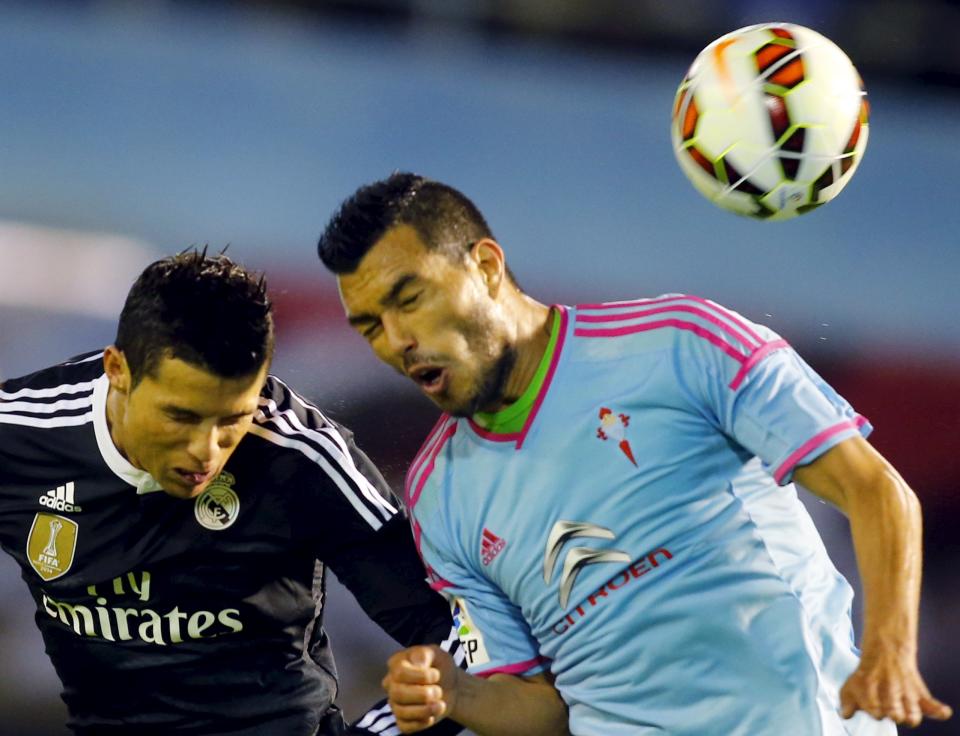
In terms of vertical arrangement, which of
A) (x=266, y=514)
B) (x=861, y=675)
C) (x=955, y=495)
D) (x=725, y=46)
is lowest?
(x=955, y=495)

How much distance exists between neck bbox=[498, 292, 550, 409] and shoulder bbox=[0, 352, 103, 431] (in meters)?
0.94

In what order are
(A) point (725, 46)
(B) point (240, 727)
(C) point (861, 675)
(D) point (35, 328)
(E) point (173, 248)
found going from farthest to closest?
(E) point (173, 248) < (D) point (35, 328) < (B) point (240, 727) < (A) point (725, 46) < (C) point (861, 675)

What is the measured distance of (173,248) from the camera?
6133 mm

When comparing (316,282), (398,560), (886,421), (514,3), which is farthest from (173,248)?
(398,560)

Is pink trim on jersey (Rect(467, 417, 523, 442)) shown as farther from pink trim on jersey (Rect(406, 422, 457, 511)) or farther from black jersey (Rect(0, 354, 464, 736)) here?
black jersey (Rect(0, 354, 464, 736))

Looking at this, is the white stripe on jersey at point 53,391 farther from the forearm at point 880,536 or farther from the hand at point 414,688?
the forearm at point 880,536

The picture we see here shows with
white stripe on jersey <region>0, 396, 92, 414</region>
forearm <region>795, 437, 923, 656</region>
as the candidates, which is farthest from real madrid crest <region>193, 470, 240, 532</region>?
forearm <region>795, 437, 923, 656</region>

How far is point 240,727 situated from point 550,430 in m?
1.02

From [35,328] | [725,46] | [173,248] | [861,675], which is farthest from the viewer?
[173,248]

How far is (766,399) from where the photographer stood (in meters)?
2.41

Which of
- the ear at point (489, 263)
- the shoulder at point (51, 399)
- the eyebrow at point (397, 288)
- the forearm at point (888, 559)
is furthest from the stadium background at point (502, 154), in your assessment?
the forearm at point (888, 559)

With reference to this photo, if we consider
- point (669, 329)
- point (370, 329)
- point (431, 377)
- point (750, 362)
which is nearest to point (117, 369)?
point (370, 329)

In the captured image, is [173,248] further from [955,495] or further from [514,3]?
[955,495]

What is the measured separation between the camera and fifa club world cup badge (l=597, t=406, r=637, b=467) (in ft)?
8.46
